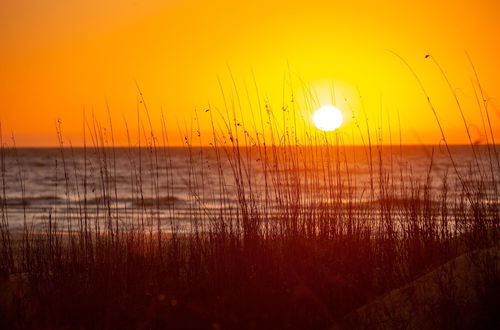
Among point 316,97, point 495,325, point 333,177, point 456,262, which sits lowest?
point 495,325

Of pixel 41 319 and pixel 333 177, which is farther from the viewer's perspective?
pixel 333 177

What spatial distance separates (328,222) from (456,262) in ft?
3.81

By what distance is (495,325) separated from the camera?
9.63ft

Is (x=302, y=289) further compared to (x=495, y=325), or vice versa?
(x=302, y=289)

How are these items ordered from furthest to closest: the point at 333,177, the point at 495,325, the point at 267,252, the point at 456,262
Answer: the point at 333,177 < the point at 267,252 < the point at 456,262 < the point at 495,325

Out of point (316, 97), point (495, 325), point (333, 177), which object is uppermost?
point (316, 97)

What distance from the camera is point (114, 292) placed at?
3.74 m

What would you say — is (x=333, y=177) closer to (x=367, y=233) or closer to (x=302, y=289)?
(x=367, y=233)

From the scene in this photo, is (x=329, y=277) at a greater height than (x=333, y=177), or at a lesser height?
lesser

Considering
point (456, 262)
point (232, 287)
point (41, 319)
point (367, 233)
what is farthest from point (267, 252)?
point (41, 319)

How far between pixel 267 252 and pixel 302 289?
1.84 feet

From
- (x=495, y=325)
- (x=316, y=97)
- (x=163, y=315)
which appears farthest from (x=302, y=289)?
(x=316, y=97)

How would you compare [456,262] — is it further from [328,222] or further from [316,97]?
[316,97]

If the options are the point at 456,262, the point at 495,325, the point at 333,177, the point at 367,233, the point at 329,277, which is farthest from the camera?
the point at 333,177
